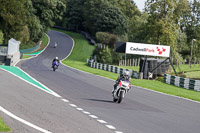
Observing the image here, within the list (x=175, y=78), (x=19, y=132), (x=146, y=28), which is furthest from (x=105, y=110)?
(x=146, y=28)

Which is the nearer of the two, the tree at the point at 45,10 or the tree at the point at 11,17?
the tree at the point at 11,17

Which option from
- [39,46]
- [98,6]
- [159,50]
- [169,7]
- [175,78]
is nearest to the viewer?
[175,78]

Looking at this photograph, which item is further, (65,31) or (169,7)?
(65,31)

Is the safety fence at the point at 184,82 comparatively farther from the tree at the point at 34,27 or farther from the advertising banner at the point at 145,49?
the tree at the point at 34,27

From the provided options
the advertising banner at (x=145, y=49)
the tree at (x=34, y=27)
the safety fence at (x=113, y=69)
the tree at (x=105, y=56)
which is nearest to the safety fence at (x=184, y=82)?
the safety fence at (x=113, y=69)

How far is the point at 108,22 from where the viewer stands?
10344 cm

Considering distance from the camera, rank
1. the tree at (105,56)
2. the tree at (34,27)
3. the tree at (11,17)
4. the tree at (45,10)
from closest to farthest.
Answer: the tree at (11,17) < the tree at (105,56) < the tree at (34,27) < the tree at (45,10)

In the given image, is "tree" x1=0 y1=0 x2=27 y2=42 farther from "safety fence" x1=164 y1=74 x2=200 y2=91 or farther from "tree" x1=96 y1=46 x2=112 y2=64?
"safety fence" x1=164 y1=74 x2=200 y2=91

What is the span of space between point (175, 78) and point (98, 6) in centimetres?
7642

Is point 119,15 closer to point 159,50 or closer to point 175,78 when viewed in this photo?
point 159,50

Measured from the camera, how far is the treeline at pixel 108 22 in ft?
211

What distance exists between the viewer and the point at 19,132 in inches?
348

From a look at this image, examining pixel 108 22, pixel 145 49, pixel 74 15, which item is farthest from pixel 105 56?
pixel 74 15

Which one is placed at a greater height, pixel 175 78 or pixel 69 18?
pixel 69 18
